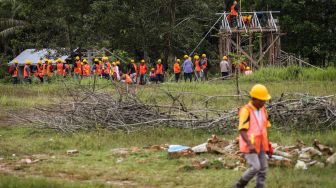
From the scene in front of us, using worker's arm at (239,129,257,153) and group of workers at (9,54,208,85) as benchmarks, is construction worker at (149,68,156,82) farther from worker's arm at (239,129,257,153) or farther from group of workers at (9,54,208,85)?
worker's arm at (239,129,257,153)

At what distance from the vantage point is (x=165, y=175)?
34.9 feet

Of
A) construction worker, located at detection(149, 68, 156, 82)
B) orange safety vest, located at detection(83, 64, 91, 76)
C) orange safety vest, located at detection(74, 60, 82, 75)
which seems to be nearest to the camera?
construction worker, located at detection(149, 68, 156, 82)

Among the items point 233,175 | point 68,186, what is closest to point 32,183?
point 68,186

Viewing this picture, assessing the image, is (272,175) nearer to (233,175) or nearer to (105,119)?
(233,175)

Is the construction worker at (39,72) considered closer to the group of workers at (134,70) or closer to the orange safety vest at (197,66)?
the group of workers at (134,70)

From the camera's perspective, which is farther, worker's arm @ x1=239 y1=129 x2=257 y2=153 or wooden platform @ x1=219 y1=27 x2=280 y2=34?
wooden platform @ x1=219 y1=27 x2=280 y2=34

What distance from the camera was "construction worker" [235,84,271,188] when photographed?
8305 millimetres

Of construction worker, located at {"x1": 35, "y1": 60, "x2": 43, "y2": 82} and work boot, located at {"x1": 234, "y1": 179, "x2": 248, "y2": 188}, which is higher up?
construction worker, located at {"x1": 35, "y1": 60, "x2": 43, "y2": 82}

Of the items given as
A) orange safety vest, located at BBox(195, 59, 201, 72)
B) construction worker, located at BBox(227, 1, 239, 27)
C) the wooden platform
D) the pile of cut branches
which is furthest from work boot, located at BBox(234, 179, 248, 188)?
construction worker, located at BBox(227, 1, 239, 27)

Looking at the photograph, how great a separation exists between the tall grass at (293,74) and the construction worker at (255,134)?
2215 cm

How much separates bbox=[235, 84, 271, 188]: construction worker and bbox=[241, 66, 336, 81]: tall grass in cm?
2215

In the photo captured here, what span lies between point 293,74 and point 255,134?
23.1 m

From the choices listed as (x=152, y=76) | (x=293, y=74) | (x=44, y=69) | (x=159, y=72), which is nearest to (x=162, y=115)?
(x=293, y=74)

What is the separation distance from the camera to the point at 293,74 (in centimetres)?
3086
